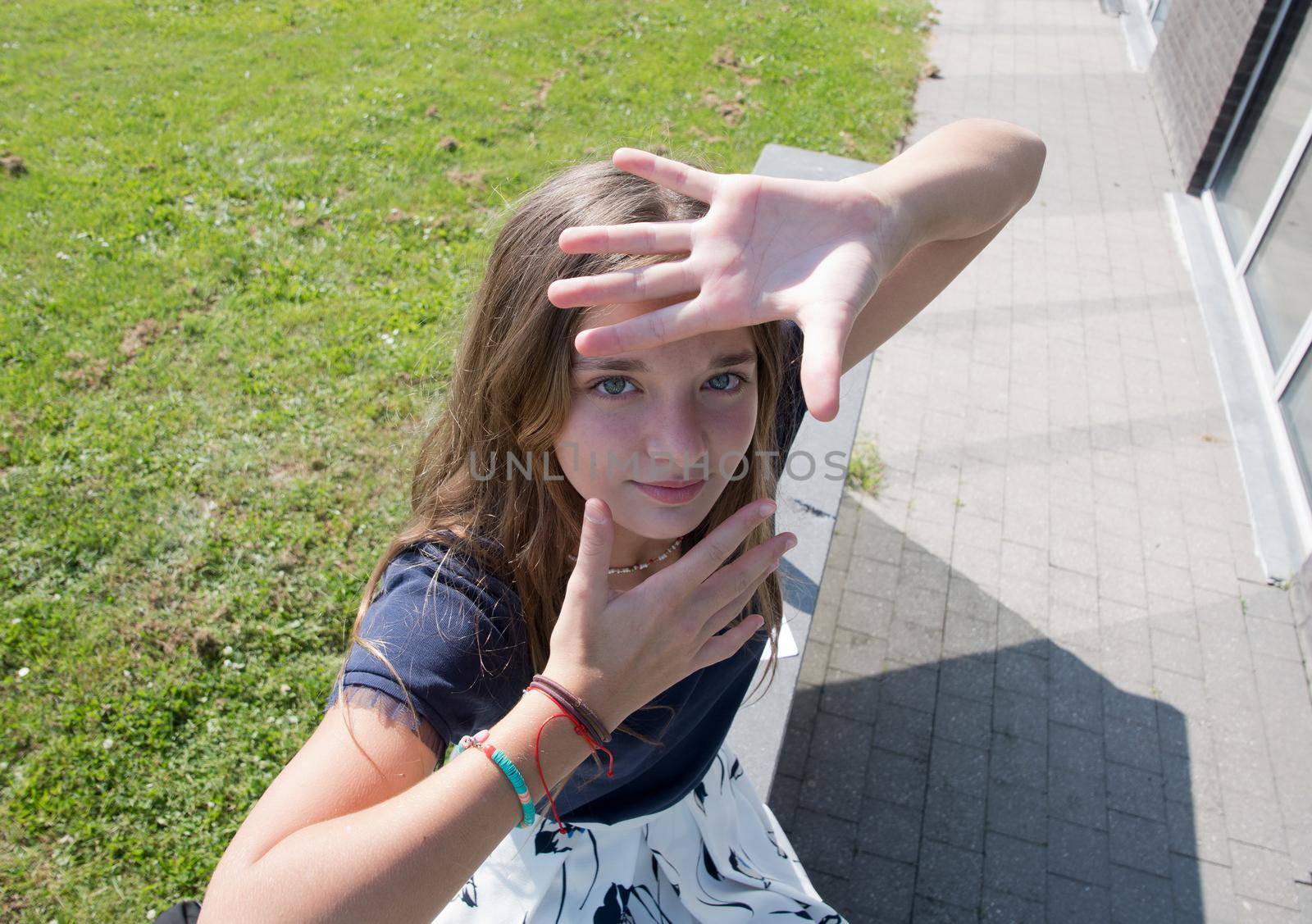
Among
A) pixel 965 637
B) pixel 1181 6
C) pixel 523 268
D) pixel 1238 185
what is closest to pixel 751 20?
pixel 1181 6

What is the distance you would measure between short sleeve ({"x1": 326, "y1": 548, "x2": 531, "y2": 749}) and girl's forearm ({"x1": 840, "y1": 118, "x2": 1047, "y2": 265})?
3.15ft

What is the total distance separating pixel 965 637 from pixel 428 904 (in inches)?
122

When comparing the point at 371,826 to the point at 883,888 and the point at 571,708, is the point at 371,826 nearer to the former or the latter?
the point at 571,708

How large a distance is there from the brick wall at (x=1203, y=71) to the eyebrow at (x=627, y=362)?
20.7 feet

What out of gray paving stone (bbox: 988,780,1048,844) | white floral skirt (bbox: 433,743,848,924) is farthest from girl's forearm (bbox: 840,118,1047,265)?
gray paving stone (bbox: 988,780,1048,844)

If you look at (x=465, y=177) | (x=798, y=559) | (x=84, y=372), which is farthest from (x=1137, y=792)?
(x=465, y=177)

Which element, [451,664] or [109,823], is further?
[109,823]

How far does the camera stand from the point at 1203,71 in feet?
22.9

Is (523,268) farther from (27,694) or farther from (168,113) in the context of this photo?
(168,113)

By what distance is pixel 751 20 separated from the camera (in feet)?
28.1

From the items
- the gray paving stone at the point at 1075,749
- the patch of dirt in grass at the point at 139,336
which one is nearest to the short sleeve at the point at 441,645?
the gray paving stone at the point at 1075,749

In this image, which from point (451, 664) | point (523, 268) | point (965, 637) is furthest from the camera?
point (965, 637)

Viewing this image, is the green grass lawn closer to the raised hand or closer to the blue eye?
the blue eye

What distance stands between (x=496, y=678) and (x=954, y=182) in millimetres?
1370
